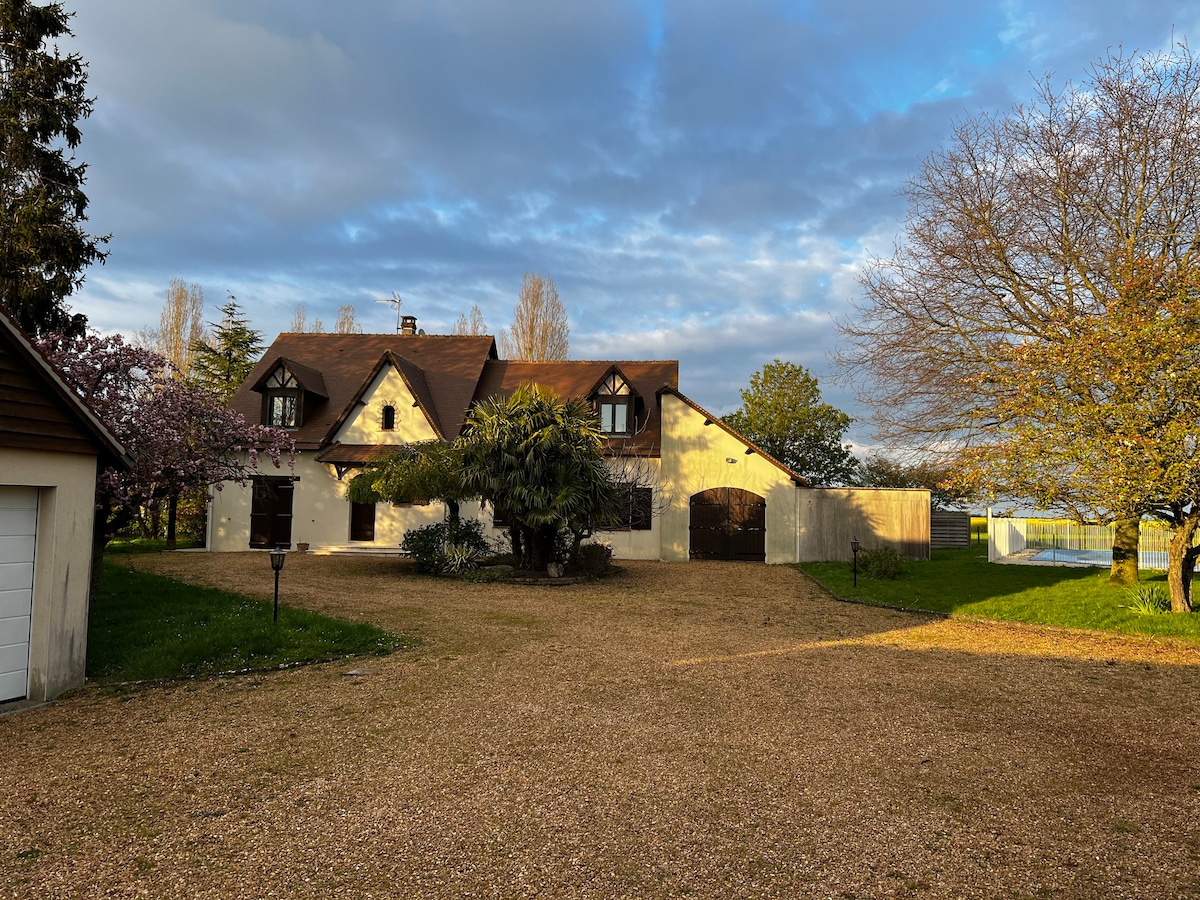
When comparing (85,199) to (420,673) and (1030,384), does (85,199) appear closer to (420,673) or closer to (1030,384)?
(420,673)

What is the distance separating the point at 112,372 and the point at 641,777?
960 cm

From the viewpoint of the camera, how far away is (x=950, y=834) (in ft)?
13.8

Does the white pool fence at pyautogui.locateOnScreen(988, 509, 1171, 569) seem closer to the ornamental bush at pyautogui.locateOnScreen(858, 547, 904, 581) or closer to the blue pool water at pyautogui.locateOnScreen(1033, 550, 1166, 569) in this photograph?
the blue pool water at pyautogui.locateOnScreen(1033, 550, 1166, 569)

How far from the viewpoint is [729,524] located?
2161 cm

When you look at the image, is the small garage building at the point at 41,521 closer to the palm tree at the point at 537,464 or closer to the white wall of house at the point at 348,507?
the palm tree at the point at 537,464

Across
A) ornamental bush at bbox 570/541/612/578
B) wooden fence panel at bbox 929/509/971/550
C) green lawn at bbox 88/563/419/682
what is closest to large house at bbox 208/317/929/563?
ornamental bush at bbox 570/541/612/578

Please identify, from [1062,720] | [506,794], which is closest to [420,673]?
[506,794]

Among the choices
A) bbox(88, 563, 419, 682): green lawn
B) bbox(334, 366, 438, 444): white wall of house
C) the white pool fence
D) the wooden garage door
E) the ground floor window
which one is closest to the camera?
bbox(88, 563, 419, 682): green lawn

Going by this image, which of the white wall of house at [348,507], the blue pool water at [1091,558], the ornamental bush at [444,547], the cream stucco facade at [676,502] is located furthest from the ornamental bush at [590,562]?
the blue pool water at [1091,558]

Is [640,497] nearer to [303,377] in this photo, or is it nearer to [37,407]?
[303,377]

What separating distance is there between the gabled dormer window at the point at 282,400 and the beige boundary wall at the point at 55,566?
16.4m

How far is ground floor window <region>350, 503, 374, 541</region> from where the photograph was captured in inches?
854

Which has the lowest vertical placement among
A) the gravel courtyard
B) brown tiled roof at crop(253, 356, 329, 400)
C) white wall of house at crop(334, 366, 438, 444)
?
the gravel courtyard

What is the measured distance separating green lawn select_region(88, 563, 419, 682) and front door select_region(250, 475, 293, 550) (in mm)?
10854
